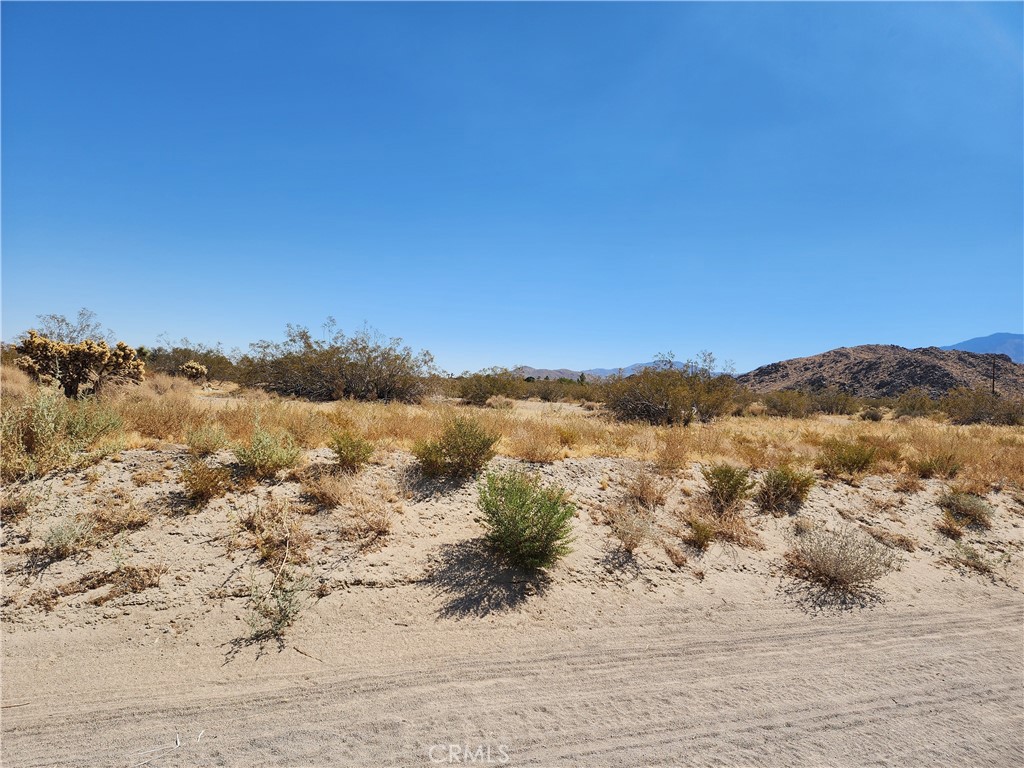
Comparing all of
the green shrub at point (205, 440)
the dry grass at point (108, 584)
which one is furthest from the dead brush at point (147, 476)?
the dry grass at point (108, 584)

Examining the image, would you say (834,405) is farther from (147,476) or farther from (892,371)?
(147,476)

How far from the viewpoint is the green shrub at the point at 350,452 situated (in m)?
6.80

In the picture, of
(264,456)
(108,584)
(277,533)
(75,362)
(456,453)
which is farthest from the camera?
(75,362)

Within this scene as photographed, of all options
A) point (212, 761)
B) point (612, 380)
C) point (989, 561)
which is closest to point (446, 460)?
point (212, 761)

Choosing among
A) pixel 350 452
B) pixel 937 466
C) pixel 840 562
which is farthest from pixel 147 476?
pixel 937 466

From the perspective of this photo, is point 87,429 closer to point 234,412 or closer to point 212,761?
point 234,412

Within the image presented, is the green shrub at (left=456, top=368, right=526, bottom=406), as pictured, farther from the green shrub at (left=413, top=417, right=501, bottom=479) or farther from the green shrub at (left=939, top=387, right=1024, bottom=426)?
the green shrub at (left=939, top=387, right=1024, bottom=426)

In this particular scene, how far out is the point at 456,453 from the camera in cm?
736

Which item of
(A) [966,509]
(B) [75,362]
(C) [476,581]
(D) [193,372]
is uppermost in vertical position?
(D) [193,372]

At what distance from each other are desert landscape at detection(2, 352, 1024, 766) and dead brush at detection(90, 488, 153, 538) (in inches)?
0.9

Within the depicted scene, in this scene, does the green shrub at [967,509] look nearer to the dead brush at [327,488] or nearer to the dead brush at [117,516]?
the dead brush at [327,488]

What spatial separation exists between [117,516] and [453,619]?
3957 mm

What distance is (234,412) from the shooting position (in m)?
8.68

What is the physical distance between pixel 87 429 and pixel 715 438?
1161cm
